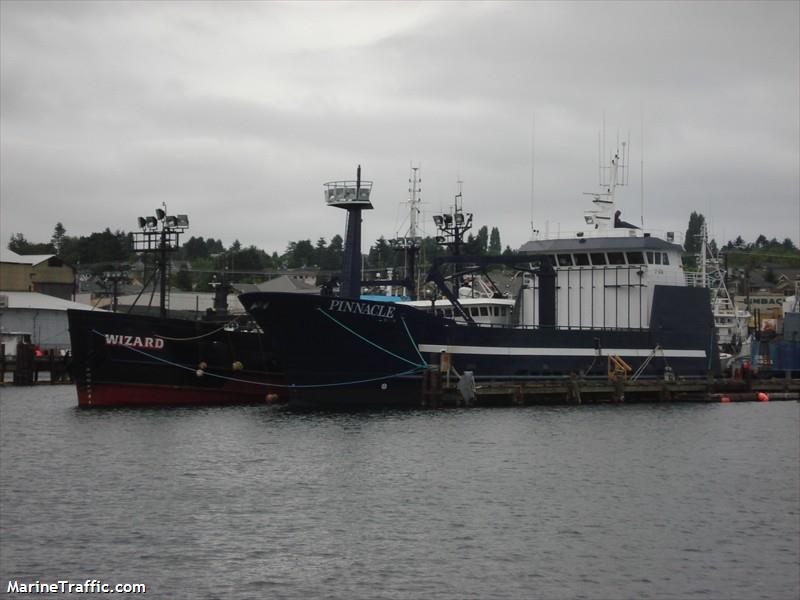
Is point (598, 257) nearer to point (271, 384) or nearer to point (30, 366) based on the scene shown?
point (271, 384)

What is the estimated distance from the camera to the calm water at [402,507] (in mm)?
21625

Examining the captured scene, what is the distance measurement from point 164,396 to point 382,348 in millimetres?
Result: 9754

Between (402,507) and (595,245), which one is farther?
(595,245)

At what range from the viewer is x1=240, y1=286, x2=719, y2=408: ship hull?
44.1 meters

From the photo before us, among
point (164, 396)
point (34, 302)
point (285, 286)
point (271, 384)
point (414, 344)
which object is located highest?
point (285, 286)

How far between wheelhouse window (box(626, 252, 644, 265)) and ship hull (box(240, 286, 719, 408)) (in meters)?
4.44

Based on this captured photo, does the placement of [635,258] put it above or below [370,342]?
above

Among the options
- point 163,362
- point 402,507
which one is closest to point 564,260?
point 163,362

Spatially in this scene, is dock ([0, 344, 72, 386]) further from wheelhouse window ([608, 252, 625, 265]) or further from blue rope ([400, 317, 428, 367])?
wheelhouse window ([608, 252, 625, 265])

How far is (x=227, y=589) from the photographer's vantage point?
815 inches

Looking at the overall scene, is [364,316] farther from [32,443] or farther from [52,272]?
[52,272]

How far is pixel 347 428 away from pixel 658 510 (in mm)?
14022

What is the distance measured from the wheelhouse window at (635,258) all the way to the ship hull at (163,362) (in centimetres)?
1659

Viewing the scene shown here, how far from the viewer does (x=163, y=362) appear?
47.7 m
